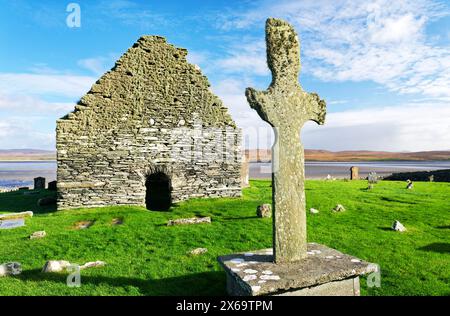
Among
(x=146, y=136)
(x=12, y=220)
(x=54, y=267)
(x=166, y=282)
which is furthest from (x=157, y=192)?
(x=166, y=282)

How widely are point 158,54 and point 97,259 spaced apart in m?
11.4

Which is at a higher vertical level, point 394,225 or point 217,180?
point 217,180

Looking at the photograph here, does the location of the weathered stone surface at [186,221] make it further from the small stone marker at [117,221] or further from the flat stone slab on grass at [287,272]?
the flat stone slab on grass at [287,272]

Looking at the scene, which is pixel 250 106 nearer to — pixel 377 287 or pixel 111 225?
pixel 377 287

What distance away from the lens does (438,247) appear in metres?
8.37

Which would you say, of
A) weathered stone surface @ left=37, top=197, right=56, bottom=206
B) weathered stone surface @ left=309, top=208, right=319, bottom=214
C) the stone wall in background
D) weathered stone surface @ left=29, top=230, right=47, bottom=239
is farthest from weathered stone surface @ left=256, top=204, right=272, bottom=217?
weathered stone surface @ left=37, top=197, right=56, bottom=206

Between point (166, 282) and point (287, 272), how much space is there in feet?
9.16

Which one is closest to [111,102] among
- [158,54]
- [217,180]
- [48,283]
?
[158,54]

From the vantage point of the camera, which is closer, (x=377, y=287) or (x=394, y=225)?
(x=377, y=287)

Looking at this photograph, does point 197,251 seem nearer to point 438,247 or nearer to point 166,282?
point 166,282

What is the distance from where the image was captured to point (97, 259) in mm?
7738

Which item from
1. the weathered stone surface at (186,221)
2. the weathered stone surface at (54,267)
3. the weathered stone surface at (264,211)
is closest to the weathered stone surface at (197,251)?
the weathered stone surface at (54,267)
